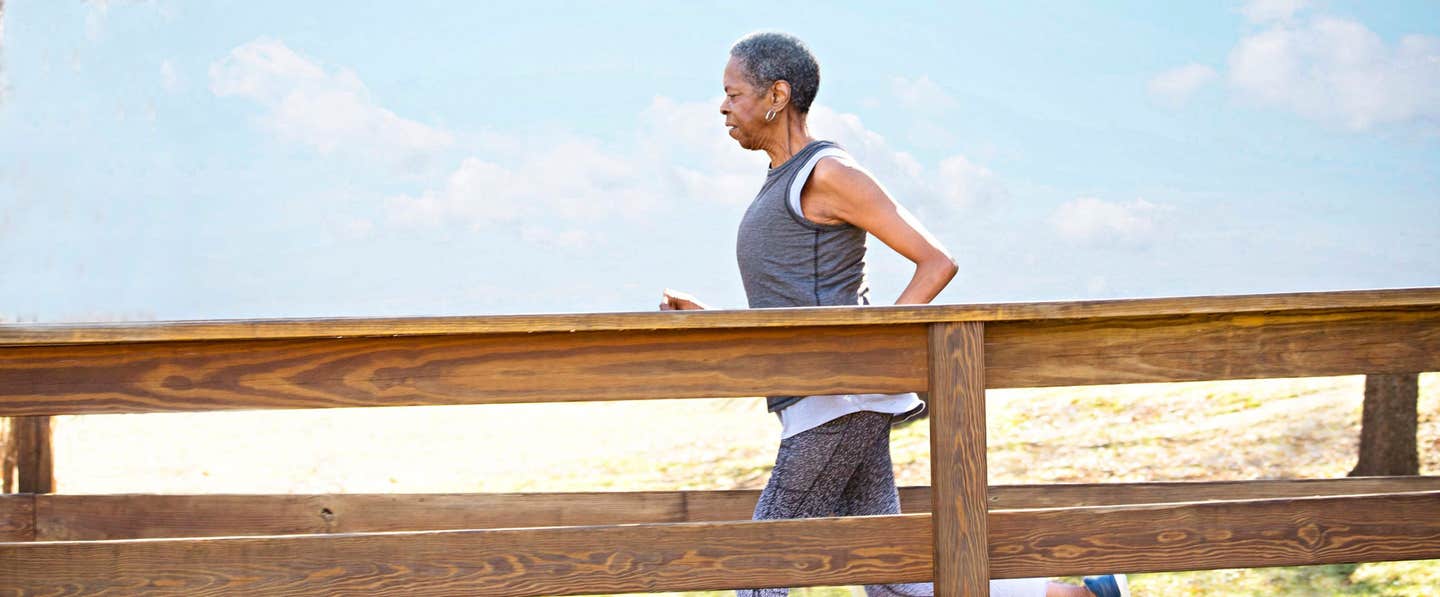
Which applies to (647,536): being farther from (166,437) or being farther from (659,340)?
(166,437)

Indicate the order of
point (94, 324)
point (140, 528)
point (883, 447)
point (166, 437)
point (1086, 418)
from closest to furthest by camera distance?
point (94, 324), point (883, 447), point (140, 528), point (1086, 418), point (166, 437)

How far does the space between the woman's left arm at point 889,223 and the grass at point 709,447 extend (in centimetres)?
341

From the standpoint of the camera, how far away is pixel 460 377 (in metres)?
2.45

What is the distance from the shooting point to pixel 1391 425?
6914 mm

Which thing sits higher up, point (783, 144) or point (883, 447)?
point (783, 144)

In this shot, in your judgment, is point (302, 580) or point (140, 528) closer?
point (302, 580)

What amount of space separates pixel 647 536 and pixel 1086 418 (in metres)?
7.22

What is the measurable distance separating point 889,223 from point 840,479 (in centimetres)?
61

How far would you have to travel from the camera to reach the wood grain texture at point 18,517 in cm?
392

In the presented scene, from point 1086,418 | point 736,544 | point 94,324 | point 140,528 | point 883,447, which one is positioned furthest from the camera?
point 1086,418

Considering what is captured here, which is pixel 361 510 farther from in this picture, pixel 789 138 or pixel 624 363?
pixel 789 138

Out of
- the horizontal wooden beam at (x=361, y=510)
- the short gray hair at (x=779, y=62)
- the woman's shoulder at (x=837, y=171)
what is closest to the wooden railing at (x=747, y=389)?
the woman's shoulder at (x=837, y=171)

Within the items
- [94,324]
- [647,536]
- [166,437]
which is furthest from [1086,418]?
[166,437]

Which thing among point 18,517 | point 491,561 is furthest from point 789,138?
point 18,517
